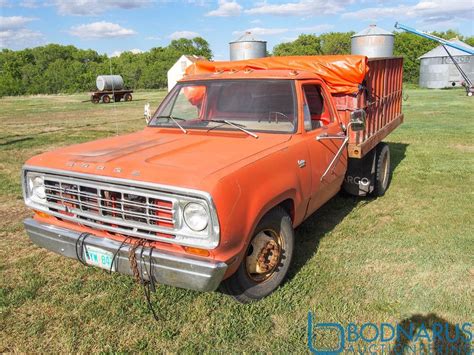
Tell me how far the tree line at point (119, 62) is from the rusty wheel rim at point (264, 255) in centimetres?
4317

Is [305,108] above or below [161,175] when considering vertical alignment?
above

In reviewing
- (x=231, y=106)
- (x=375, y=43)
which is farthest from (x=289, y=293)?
(x=375, y=43)

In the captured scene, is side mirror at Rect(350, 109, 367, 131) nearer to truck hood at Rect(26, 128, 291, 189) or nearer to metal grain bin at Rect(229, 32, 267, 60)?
truck hood at Rect(26, 128, 291, 189)

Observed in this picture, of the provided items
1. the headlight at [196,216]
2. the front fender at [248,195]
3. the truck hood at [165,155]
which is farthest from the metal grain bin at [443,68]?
the headlight at [196,216]

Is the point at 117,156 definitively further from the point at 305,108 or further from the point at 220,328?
the point at 305,108

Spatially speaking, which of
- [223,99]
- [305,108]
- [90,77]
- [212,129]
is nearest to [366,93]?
[305,108]

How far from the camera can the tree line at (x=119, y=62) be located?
1982 inches

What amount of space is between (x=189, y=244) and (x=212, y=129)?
1615 mm

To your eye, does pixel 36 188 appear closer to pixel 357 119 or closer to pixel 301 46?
pixel 357 119

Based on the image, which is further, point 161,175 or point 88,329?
point 88,329

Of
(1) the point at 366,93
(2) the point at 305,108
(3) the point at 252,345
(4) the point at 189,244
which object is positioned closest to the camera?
(4) the point at 189,244

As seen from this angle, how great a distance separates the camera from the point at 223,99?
15.3 ft

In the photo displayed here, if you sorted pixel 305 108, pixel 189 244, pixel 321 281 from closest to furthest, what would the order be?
pixel 189 244, pixel 321 281, pixel 305 108

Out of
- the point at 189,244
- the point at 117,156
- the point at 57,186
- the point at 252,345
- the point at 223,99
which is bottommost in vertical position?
the point at 252,345
